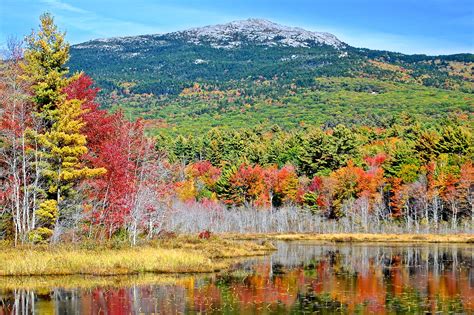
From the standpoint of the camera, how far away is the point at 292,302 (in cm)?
2819

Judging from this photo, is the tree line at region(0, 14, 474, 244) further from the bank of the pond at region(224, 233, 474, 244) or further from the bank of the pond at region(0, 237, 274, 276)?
the bank of the pond at region(224, 233, 474, 244)

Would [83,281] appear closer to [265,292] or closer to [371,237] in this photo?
[265,292]

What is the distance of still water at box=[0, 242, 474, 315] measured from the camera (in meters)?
26.4

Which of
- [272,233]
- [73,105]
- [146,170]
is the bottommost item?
[272,233]

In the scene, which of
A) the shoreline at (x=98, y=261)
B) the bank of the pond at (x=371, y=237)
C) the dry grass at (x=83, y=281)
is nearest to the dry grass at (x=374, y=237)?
the bank of the pond at (x=371, y=237)

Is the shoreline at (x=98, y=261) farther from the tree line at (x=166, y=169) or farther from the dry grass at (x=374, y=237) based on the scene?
the dry grass at (x=374, y=237)

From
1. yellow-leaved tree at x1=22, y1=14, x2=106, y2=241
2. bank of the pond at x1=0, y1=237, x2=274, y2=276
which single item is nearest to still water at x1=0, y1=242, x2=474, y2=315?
bank of the pond at x1=0, y1=237, x2=274, y2=276

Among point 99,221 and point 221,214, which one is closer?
point 99,221

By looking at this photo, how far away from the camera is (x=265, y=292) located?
31516mm

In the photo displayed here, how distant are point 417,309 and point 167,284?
13.1 meters

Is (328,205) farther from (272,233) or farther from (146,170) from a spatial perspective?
(146,170)

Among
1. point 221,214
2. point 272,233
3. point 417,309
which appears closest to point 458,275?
A: point 417,309

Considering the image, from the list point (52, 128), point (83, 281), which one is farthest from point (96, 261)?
point (52, 128)

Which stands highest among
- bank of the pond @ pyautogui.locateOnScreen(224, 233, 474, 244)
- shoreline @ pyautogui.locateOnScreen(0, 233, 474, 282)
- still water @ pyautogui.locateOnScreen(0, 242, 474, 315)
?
shoreline @ pyautogui.locateOnScreen(0, 233, 474, 282)
